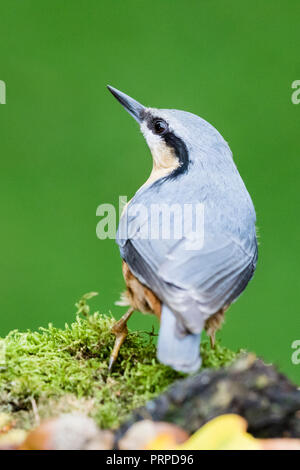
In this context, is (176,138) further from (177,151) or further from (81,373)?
(81,373)

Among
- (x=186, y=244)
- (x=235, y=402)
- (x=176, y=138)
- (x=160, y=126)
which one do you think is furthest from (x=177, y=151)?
(x=235, y=402)

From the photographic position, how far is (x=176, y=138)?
2768 mm

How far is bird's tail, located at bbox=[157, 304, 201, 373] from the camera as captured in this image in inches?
74.5

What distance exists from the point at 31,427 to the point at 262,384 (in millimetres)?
628

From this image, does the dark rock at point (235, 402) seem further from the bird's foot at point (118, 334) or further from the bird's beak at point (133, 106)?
the bird's beak at point (133, 106)

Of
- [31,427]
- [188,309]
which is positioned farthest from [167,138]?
[31,427]

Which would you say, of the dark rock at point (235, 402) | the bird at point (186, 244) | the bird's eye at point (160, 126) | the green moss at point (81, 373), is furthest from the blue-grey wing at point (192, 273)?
the bird's eye at point (160, 126)

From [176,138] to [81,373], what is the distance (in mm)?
1097

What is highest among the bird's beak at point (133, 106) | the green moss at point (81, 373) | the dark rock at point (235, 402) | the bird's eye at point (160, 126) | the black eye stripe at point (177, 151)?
the bird's beak at point (133, 106)

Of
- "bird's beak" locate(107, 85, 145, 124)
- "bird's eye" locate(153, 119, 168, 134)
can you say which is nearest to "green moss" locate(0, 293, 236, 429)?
"bird's eye" locate(153, 119, 168, 134)

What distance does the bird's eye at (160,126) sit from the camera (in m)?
2.87

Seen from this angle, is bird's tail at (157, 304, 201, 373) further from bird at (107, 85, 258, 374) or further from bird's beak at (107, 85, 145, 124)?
bird's beak at (107, 85, 145, 124)

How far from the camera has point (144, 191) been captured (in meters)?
2.63
